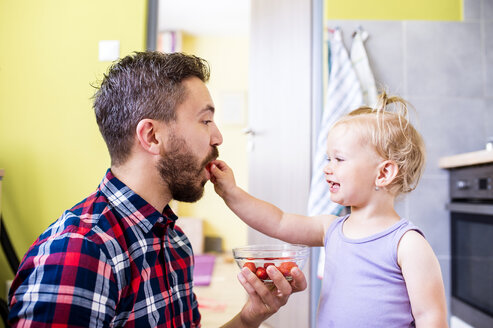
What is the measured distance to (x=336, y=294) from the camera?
3.59ft

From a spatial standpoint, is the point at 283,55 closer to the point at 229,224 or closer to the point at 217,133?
the point at 217,133

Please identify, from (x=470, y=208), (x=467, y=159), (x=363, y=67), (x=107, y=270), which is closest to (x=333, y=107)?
Answer: (x=363, y=67)

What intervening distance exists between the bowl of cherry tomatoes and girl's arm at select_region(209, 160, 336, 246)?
187 millimetres

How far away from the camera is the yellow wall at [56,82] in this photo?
100 inches

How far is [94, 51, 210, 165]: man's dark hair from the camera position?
1.00 meters

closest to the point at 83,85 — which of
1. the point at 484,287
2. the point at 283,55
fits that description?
the point at 283,55

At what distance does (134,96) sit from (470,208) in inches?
65.9

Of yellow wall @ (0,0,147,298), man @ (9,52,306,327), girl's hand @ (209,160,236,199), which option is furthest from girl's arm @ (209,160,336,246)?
yellow wall @ (0,0,147,298)

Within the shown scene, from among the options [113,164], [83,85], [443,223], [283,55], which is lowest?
[443,223]

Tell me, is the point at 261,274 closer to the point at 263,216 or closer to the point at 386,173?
the point at 263,216

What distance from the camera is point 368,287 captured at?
3.44ft

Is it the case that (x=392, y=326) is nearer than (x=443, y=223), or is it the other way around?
(x=392, y=326)

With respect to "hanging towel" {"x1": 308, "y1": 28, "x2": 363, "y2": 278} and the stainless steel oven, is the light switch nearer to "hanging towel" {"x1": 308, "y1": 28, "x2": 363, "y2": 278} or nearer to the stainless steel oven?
"hanging towel" {"x1": 308, "y1": 28, "x2": 363, "y2": 278}

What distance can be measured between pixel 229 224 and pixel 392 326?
482 centimetres
